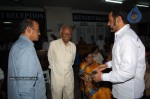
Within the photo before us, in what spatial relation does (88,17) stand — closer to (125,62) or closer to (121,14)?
(121,14)

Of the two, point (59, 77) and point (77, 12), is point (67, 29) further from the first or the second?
point (77, 12)

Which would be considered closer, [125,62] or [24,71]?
[125,62]

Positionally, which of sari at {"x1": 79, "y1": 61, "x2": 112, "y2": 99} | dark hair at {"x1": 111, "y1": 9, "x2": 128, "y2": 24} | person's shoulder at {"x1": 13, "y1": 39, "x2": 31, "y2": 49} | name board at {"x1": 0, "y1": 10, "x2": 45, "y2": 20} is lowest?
sari at {"x1": 79, "y1": 61, "x2": 112, "y2": 99}

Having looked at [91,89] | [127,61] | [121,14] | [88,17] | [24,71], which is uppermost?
[88,17]

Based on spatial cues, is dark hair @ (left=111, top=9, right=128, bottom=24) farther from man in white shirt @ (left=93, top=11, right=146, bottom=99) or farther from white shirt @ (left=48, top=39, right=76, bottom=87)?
white shirt @ (left=48, top=39, right=76, bottom=87)

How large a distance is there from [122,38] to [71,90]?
1.74m

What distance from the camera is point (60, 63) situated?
302 centimetres

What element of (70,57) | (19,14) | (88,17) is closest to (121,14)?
(70,57)

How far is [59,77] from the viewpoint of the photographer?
3.01 meters

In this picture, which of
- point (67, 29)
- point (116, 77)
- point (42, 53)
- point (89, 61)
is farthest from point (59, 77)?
→ point (42, 53)

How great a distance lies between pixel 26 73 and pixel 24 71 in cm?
3

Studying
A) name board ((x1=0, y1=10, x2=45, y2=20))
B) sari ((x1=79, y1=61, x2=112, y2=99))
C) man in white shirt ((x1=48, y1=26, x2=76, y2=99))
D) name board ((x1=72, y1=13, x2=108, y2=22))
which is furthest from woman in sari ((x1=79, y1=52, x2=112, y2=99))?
name board ((x1=72, y1=13, x2=108, y2=22))

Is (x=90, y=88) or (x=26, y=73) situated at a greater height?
(x=26, y=73)

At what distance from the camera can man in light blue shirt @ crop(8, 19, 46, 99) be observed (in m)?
1.76
